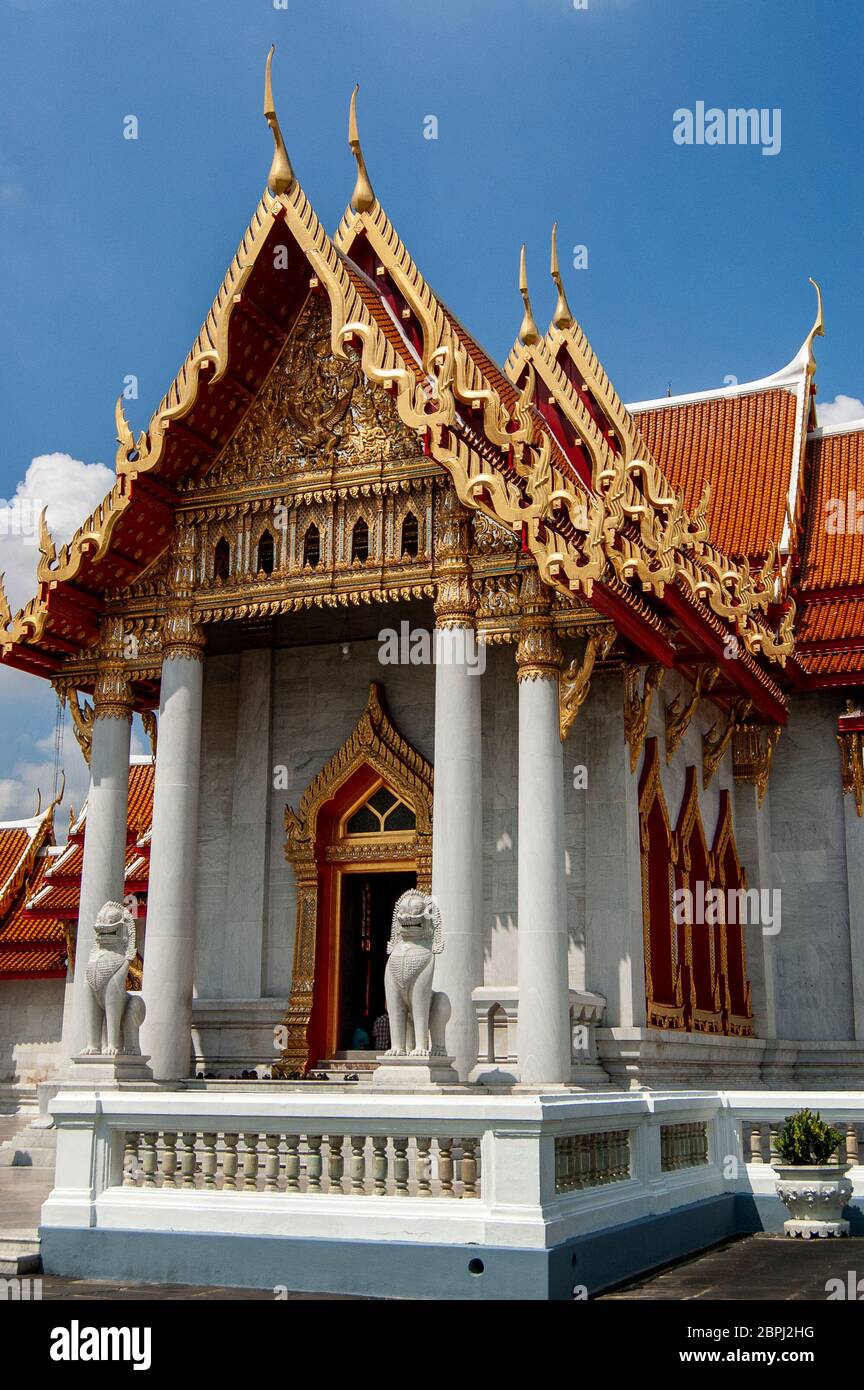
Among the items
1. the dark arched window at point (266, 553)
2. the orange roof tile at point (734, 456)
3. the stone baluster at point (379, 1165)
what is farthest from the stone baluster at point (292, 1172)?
the orange roof tile at point (734, 456)

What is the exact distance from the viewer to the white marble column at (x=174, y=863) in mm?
12758

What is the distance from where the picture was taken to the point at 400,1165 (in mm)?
7480

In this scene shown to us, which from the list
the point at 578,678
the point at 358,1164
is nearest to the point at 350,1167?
the point at 358,1164

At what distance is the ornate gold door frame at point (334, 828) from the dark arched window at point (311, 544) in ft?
→ 5.32

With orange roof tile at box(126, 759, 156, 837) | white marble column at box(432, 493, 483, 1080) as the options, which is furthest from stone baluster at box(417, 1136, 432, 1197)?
orange roof tile at box(126, 759, 156, 837)

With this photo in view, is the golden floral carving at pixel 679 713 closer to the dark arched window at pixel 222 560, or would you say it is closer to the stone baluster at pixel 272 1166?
the dark arched window at pixel 222 560

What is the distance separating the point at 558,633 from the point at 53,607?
4606mm

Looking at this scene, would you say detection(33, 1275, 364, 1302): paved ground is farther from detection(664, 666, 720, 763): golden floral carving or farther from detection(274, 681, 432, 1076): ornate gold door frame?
detection(664, 666, 720, 763): golden floral carving

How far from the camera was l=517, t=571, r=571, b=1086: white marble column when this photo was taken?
450 inches

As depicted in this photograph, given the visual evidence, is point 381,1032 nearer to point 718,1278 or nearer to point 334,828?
point 334,828
